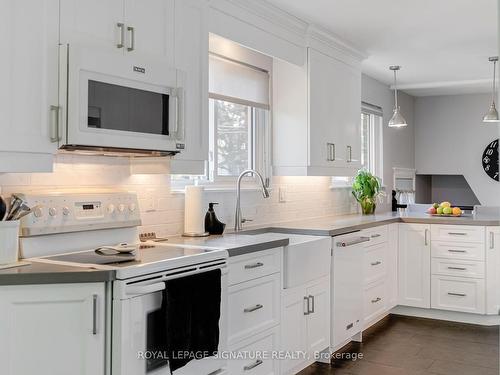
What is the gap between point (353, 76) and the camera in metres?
5.02

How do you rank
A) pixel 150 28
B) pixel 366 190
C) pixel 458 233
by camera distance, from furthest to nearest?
pixel 366 190
pixel 458 233
pixel 150 28

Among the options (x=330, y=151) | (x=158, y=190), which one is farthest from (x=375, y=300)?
(x=158, y=190)

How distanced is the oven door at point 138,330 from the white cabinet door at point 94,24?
105 centimetres

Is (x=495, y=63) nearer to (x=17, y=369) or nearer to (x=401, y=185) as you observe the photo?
(x=401, y=185)

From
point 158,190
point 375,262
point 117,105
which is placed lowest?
point 375,262

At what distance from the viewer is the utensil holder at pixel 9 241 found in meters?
2.07

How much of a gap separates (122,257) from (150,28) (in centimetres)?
112

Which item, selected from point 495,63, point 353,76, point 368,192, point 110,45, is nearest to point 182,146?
point 110,45

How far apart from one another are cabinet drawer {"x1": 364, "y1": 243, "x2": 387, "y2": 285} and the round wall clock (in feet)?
10.4

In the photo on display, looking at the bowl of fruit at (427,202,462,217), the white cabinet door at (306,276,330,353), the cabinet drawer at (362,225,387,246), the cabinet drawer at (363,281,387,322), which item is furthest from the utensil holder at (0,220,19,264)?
the bowl of fruit at (427,202,462,217)

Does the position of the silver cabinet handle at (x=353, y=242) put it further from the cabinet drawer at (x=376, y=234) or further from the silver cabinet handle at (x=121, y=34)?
the silver cabinet handle at (x=121, y=34)

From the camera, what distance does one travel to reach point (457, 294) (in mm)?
4934

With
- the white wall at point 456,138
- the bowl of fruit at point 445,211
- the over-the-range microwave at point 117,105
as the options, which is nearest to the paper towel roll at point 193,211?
the over-the-range microwave at point 117,105

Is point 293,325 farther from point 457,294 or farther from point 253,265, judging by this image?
point 457,294
